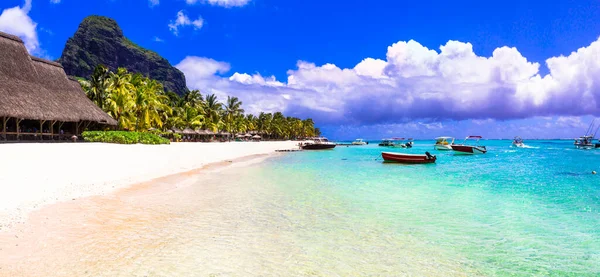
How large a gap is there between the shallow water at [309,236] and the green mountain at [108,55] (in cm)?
14528

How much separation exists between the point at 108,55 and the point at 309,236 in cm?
16345

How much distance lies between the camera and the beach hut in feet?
90.1

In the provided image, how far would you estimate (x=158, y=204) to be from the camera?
31.2ft

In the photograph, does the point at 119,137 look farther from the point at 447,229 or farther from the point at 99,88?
the point at 447,229

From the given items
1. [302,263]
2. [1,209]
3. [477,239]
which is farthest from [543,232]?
[1,209]

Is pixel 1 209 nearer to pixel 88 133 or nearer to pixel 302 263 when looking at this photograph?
pixel 302 263

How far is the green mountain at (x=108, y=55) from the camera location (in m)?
133

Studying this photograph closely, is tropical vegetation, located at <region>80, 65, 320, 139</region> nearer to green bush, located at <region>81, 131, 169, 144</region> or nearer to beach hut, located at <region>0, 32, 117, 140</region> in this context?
beach hut, located at <region>0, 32, 117, 140</region>

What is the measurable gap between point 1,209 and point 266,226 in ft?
18.2

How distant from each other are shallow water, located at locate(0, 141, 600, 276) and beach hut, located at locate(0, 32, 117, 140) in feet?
74.0

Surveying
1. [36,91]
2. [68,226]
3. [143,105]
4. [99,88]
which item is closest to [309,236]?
[68,226]

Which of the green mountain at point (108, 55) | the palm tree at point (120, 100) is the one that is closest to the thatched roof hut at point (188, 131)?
the palm tree at point (120, 100)

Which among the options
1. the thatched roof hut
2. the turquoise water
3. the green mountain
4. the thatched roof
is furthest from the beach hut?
Result: the green mountain

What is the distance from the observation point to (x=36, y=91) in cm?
3053
